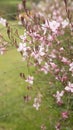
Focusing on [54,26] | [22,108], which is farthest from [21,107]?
[54,26]

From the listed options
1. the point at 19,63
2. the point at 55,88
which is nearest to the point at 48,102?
the point at 55,88

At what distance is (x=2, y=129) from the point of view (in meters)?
4.80

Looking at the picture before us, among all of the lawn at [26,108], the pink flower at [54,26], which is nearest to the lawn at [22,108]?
the lawn at [26,108]

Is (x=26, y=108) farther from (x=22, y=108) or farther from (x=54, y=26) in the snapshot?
(x=54, y=26)

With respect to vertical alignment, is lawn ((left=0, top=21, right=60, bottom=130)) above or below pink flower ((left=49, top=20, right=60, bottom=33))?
below

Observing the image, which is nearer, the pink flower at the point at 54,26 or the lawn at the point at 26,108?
the pink flower at the point at 54,26

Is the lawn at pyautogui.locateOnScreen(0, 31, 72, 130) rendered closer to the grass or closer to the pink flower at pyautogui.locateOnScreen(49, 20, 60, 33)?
the grass

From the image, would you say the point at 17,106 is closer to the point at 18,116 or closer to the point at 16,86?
the point at 18,116

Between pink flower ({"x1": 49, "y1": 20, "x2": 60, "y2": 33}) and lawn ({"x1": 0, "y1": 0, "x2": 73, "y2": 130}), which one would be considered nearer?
pink flower ({"x1": 49, "y1": 20, "x2": 60, "y2": 33})

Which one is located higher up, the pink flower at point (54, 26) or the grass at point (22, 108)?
the pink flower at point (54, 26)

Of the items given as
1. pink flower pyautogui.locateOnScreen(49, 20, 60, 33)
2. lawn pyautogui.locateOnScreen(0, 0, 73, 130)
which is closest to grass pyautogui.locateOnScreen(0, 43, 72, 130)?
lawn pyautogui.locateOnScreen(0, 0, 73, 130)

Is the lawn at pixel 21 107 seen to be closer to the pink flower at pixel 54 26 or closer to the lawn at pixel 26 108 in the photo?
the lawn at pixel 26 108

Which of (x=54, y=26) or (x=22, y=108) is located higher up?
(x=54, y=26)

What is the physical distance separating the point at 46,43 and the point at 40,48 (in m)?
0.36
